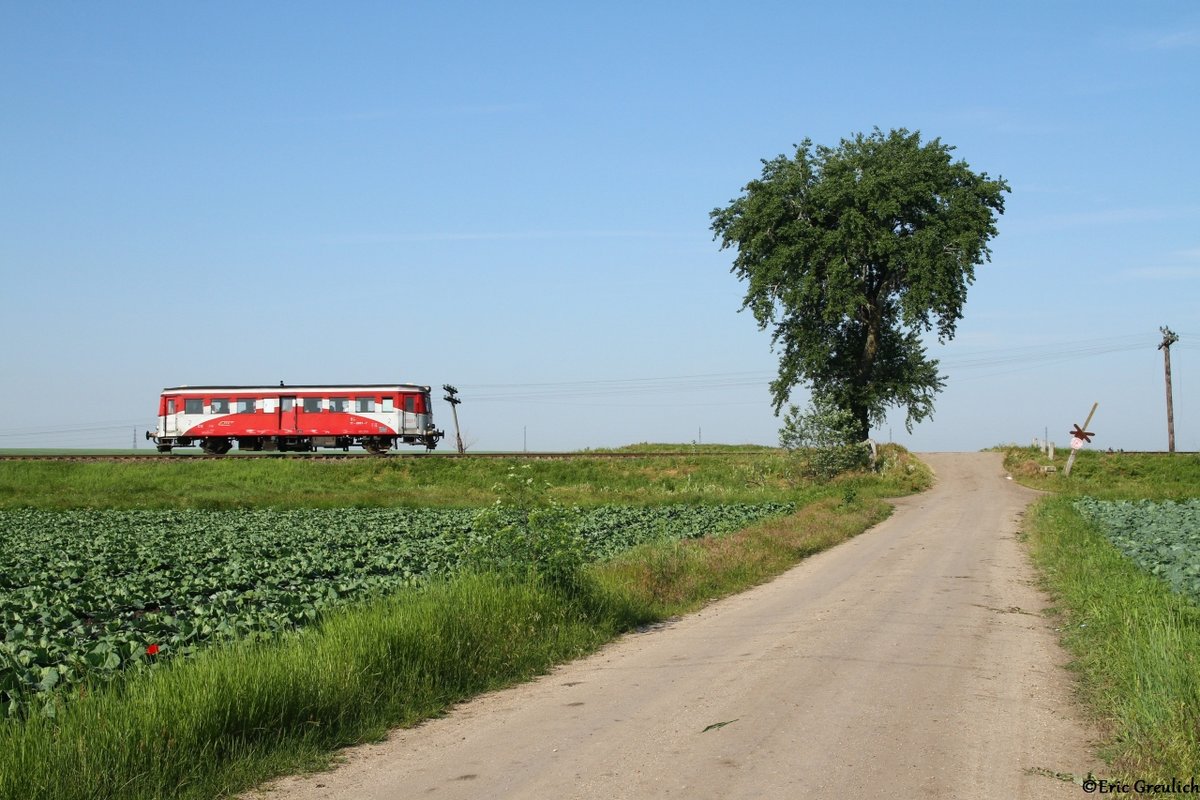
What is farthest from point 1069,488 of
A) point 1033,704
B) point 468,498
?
point 1033,704

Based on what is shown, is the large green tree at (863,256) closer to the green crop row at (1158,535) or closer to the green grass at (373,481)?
the green grass at (373,481)

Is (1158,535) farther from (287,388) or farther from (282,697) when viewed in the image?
(287,388)

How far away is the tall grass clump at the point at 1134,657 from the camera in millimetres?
7148

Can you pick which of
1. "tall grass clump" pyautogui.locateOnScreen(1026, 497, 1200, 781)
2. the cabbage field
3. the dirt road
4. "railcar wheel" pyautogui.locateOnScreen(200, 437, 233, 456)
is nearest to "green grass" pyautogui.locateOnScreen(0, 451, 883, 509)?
the cabbage field

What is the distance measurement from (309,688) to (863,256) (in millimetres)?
43480

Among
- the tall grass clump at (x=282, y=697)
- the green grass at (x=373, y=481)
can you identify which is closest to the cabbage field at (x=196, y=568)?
the tall grass clump at (x=282, y=697)

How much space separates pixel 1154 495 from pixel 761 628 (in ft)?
102

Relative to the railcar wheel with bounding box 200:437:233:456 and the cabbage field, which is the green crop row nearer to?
the cabbage field

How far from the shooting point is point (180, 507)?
36250 mm

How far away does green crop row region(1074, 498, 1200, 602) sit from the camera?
1499 centimetres

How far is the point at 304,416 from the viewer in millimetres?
52125

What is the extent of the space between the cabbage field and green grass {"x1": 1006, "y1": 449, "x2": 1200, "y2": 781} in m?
7.53

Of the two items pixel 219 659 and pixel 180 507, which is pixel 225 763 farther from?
pixel 180 507

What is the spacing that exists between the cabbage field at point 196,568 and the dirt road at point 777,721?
2.78 m
